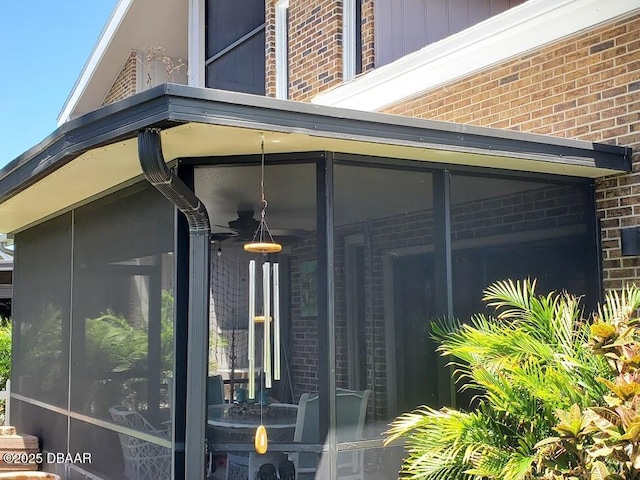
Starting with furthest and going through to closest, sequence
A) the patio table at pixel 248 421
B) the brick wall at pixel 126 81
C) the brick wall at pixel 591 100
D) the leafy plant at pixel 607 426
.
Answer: the brick wall at pixel 126 81 → the brick wall at pixel 591 100 → the patio table at pixel 248 421 → the leafy plant at pixel 607 426

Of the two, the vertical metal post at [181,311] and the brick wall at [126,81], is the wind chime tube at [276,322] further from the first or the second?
the brick wall at [126,81]

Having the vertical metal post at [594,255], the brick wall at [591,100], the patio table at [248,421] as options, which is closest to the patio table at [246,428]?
the patio table at [248,421]

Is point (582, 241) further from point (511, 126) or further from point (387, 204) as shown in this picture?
point (387, 204)

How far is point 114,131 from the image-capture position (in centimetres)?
381

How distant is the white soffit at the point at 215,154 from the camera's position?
4.06 m

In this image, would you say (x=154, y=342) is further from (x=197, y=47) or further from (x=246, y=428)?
(x=197, y=47)

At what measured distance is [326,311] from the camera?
4.43 m

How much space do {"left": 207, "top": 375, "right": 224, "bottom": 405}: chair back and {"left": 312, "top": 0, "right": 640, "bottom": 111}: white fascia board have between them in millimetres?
3327

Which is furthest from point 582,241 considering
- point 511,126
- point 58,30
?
point 58,30

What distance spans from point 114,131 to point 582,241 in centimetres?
342

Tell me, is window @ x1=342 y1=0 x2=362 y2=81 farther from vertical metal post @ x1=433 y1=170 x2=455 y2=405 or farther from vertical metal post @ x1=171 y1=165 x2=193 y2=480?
vertical metal post @ x1=171 y1=165 x2=193 y2=480

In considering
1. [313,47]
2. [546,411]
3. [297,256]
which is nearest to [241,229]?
[297,256]

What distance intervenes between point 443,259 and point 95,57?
8.32 meters

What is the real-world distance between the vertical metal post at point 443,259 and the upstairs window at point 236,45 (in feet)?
14.6
